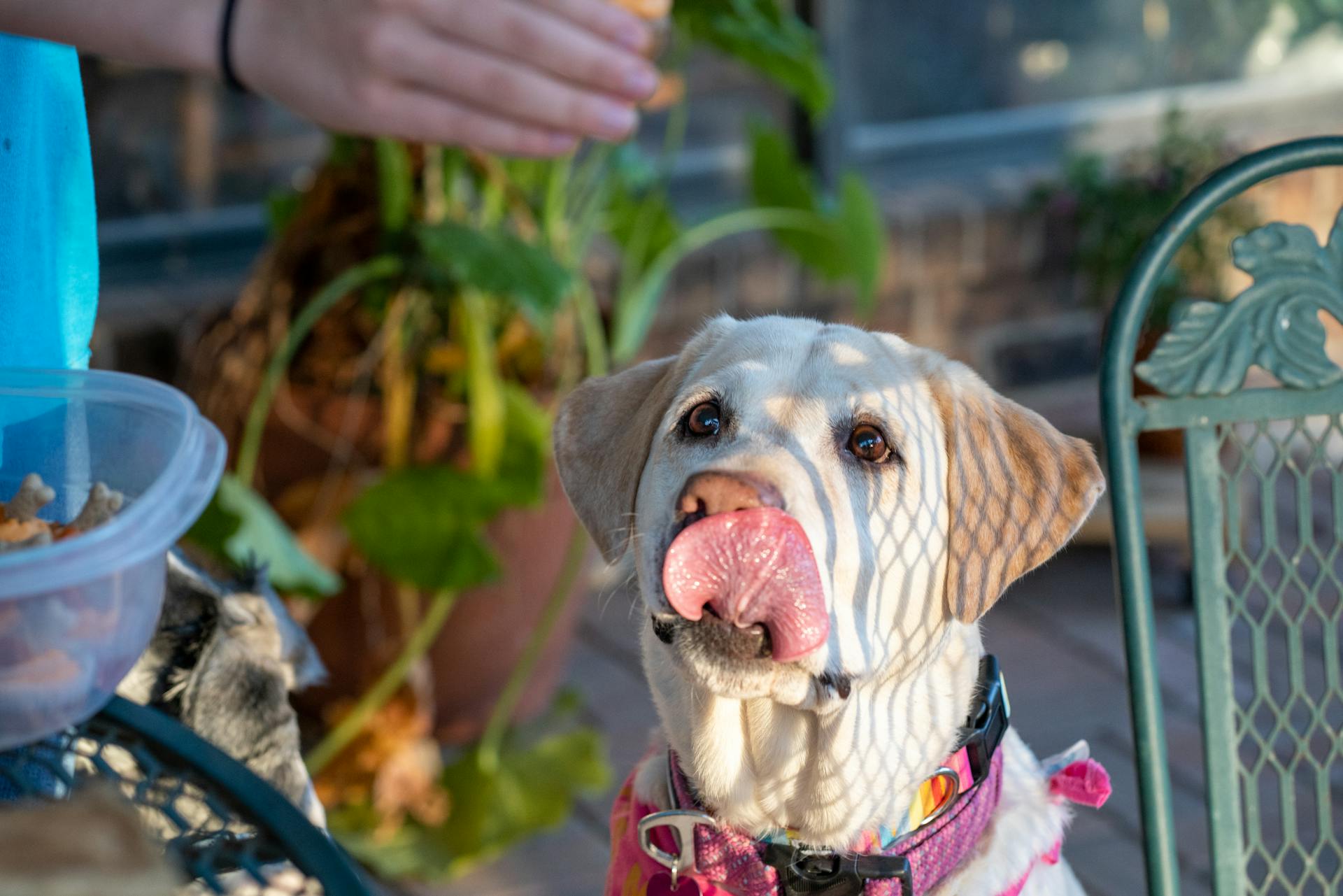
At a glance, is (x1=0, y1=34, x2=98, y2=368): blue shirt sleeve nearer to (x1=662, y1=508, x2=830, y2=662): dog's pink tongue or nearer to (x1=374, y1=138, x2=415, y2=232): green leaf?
(x1=662, y1=508, x2=830, y2=662): dog's pink tongue

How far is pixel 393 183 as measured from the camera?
268 centimetres

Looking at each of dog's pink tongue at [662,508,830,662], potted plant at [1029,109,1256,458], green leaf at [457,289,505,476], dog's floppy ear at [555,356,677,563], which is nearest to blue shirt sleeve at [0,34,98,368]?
dog's floppy ear at [555,356,677,563]

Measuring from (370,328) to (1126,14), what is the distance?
3.04 metres

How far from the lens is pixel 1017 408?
4.75 ft

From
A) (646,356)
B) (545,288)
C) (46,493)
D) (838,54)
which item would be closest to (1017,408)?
(46,493)

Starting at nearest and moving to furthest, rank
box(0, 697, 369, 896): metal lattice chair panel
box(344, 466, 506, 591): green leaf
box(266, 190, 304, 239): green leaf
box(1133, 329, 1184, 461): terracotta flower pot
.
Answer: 1. box(0, 697, 369, 896): metal lattice chair panel
2. box(344, 466, 506, 591): green leaf
3. box(266, 190, 304, 239): green leaf
4. box(1133, 329, 1184, 461): terracotta flower pot

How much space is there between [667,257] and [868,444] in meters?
1.71

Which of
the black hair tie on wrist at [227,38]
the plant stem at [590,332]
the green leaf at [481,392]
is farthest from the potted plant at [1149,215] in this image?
the black hair tie on wrist at [227,38]

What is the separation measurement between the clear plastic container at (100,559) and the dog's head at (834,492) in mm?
413

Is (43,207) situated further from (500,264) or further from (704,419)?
(500,264)

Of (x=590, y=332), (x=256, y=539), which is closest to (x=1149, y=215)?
(x=590, y=332)

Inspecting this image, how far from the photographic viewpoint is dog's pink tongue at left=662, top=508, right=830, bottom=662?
1.14m

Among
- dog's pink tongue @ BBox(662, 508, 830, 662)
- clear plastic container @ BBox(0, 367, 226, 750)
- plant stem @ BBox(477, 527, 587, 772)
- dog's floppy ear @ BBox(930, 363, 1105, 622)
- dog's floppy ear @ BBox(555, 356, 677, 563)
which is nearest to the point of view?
clear plastic container @ BBox(0, 367, 226, 750)

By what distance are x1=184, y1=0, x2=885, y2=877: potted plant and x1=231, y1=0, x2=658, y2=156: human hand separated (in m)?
0.95
